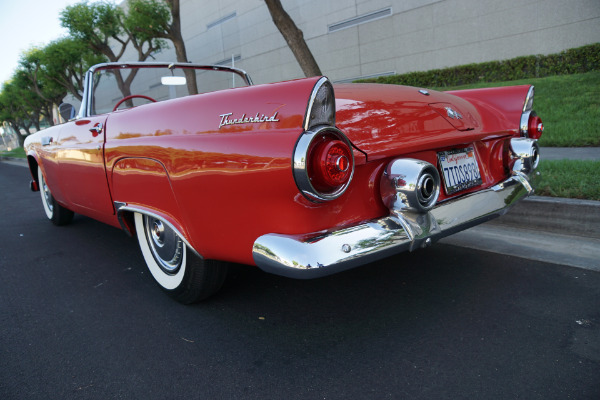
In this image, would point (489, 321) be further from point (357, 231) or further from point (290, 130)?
point (290, 130)

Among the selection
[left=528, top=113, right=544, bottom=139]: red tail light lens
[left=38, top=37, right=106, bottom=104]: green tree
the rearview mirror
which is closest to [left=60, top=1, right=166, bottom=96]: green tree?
[left=38, top=37, right=106, bottom=104]: green tree

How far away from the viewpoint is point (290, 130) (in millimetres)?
1675

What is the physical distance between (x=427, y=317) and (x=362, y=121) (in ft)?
3.59

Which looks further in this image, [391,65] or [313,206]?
[391,65]

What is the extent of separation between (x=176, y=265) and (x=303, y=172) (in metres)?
1.35

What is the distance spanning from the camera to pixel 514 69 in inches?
433

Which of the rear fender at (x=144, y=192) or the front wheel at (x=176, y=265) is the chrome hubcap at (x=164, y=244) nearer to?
the front wheel at (x=176, y=265)

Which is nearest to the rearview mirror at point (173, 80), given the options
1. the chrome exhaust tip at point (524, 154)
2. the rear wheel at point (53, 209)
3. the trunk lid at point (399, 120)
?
the trunk lid at point (399, 120)

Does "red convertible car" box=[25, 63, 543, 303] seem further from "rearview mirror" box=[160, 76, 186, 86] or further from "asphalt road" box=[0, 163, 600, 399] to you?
"rearview mirror" box=[160, 76, 186, 86]

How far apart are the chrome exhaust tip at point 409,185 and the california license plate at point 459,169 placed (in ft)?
1.04

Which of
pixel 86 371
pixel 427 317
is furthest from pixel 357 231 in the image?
pixel 86 371

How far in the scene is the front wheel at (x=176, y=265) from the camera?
241 cm

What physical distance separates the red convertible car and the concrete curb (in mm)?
965

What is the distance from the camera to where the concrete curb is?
3297mm
